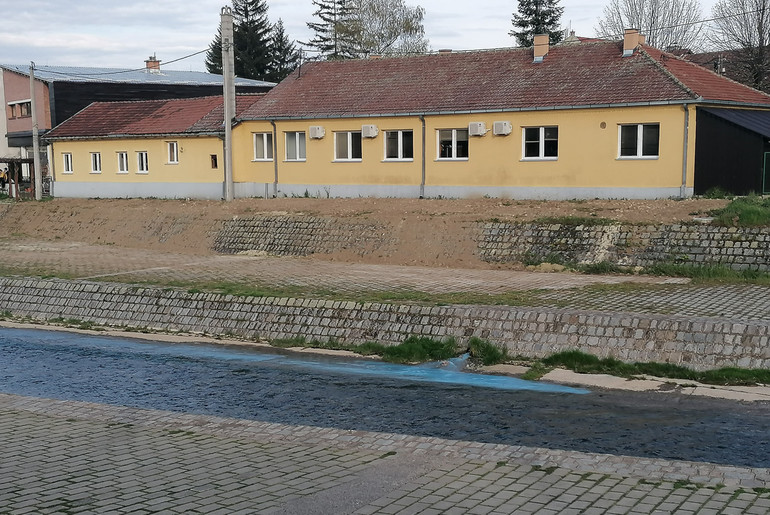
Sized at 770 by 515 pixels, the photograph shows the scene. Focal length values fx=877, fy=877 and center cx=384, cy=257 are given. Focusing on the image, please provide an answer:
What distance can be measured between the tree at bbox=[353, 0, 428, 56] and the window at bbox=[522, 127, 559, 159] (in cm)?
3730

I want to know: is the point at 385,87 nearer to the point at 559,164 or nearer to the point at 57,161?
the point at 559,164

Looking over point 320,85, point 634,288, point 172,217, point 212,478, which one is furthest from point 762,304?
point 320,85

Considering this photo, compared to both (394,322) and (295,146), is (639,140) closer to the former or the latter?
(295,146)

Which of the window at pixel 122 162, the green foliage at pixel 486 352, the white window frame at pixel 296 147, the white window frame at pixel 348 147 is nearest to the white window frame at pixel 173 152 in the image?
the window at pixel 122 162

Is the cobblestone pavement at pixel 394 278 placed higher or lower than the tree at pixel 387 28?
lower

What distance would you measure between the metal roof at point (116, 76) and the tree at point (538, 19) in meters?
17.4

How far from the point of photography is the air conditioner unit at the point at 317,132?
34031 millimetres

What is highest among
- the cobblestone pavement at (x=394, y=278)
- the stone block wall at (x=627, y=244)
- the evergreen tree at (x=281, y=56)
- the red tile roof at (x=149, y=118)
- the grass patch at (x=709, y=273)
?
the evergreen tree at (x=281, y=56)

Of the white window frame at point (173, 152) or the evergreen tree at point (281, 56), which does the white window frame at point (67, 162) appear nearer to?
the white window frame at point (173, 152)

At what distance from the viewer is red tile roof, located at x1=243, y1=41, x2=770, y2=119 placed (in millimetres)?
28594

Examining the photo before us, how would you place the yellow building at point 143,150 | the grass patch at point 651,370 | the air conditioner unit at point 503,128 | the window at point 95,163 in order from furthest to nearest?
the window at point 95,163 → the yellow building at point 143,150 → the air conditioner unit at point 503,128 → the grass patch at point 651,370

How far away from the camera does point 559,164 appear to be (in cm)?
2928

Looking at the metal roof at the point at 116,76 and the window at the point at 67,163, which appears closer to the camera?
the window at the point at 67,163

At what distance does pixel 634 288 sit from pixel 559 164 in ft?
40.1
